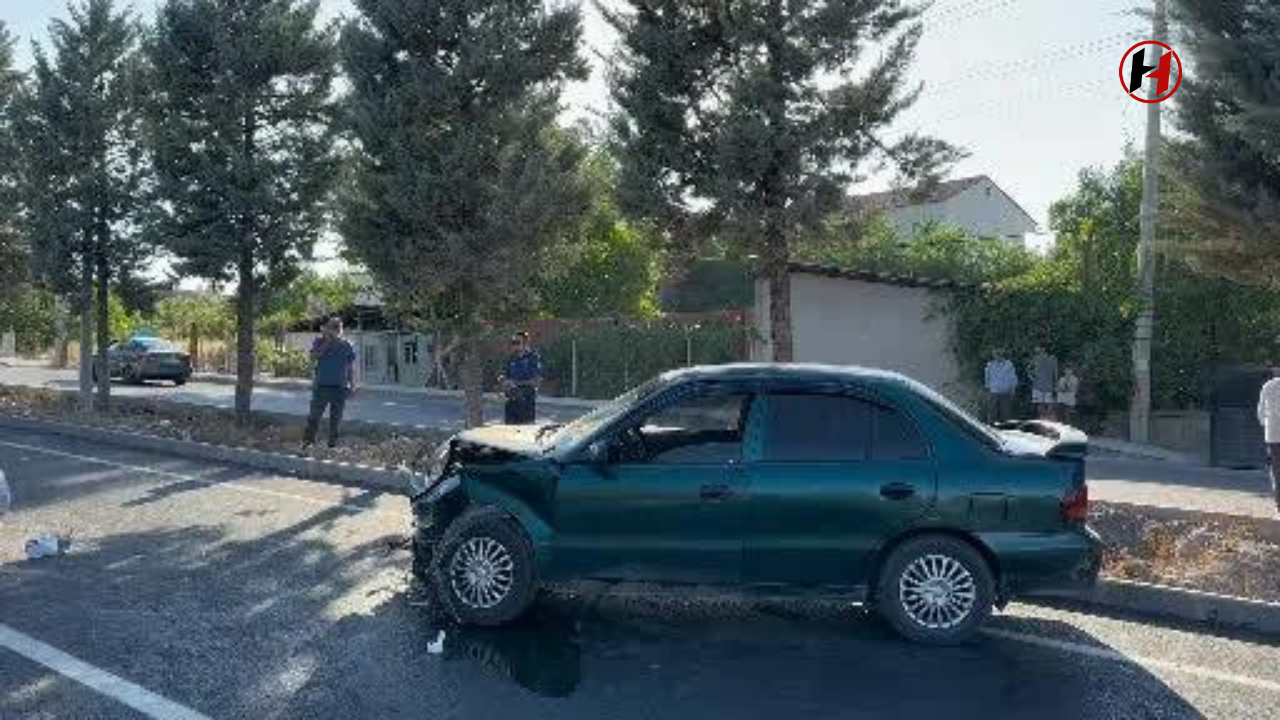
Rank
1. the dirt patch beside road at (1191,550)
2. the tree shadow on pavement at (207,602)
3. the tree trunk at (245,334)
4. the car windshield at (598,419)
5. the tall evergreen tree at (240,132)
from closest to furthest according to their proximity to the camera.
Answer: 1. the tree shadow on pavement at (207,602)
2. the car windshield at (598,419)
3. the dirt patch beside road at (1191,550)
4. the tall evergreen tree at (240,132)
5. the tree trunk at (245,334)

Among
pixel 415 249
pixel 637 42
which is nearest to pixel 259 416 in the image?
pixel 415 249

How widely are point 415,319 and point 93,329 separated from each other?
12530mm

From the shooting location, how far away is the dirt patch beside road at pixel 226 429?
15.1 meters

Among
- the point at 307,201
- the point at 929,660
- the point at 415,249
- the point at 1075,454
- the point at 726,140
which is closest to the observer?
the point at 929,660

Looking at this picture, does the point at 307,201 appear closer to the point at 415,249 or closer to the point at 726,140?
the point at 415,249

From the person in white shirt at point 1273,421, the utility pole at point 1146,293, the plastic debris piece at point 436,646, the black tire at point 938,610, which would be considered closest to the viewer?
the plastic debris piece at point 436,646

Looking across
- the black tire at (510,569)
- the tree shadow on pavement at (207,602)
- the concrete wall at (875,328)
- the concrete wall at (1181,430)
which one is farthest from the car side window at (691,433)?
the concrete wall at (875,328)

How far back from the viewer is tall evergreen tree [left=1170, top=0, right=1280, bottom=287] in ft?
34.9

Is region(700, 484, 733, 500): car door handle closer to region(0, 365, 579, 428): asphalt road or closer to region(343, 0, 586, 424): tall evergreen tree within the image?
region(343, 0, 586, 424): tall evergreen tree

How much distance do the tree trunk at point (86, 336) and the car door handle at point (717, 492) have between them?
59.7ft

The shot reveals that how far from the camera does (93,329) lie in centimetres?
2539

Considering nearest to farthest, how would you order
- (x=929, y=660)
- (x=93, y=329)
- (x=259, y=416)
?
(x=929, y=660)
(x=259, y=416)
(x=93, y=329)

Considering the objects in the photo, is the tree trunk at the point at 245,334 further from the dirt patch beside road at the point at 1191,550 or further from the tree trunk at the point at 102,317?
the dirt patch beside road at the point at 1191,550

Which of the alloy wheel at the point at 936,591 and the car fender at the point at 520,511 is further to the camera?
the car fender at the point at 520,511
